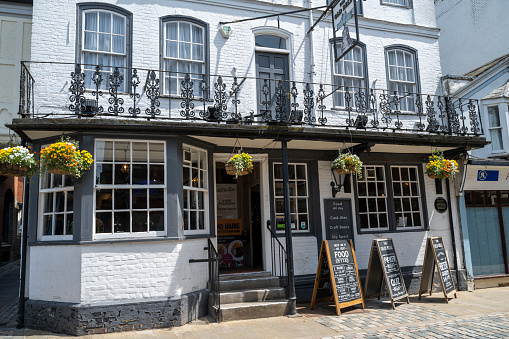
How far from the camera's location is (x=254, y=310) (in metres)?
7.98

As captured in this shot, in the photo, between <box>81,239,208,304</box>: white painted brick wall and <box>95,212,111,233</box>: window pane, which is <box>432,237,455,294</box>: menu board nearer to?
<box>81,239,208,304</box>: white painted brick wall

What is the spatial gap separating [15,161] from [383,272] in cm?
770

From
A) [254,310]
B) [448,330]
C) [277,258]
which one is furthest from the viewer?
[277,258]

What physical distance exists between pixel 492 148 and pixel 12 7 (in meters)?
14.5

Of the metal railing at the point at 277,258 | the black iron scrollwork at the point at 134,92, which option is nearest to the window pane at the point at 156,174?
the black iron scrollwork at the point at 134,92

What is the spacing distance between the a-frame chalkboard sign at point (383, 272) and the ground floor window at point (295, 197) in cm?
178

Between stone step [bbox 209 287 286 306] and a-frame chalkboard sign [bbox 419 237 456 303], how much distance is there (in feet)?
11.8

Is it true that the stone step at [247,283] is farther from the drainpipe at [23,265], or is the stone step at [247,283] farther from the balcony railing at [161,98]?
the drainpipe at [23,265]

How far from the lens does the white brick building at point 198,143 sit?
7.60 m

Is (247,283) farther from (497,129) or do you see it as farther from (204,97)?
(497,129)

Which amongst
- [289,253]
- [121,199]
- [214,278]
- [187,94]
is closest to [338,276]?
[289,253]

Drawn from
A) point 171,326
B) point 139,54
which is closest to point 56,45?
point 139,54

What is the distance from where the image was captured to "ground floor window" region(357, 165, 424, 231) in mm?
10773

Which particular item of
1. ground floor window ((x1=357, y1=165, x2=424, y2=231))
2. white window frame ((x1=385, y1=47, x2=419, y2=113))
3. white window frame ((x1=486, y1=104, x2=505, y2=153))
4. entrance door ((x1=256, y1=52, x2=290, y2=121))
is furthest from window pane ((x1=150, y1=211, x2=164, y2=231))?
white window frame ((x1=486, y1=104, x2=505, y2=153))
